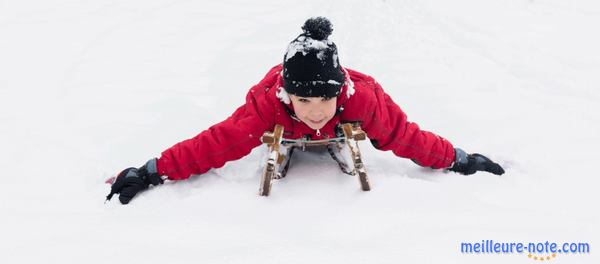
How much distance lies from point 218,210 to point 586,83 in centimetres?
250

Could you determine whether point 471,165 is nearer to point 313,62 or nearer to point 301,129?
point 301,129

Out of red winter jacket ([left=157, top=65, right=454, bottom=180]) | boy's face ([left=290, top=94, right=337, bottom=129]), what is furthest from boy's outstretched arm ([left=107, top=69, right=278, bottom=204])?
boy's face ([left=290, top=94, right=337, bottom=129])

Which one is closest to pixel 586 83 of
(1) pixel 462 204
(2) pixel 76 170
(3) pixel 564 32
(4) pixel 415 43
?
(3) pixel 564 32

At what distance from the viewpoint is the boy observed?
67.1 inches

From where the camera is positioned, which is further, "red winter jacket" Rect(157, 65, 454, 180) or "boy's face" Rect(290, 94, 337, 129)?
"red winter jacket" Rect(157, 65, 454, 180)

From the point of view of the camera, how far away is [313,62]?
1.57 meters

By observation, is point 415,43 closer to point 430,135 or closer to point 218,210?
point 430,135

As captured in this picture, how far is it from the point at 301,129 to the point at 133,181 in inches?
28.8

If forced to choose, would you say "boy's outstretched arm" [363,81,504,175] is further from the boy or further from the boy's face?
the boy's face

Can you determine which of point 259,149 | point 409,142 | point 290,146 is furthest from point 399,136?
point 259,149

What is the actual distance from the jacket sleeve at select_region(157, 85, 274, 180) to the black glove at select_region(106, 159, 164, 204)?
4 cm

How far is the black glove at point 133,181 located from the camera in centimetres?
188

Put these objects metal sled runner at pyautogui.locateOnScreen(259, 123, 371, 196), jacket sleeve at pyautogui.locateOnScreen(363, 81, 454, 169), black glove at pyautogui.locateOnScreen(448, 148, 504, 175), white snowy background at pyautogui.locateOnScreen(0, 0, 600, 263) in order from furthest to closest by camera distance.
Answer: black glove at pyautogui.locateOnScreen(448, 148, 504, 175) < jacket sleeve at pyautogui.locateOnScreen(363, 81, 454, 169) < metal sled runner at pyautogui.locateOnScreen(259, 123, 371, 196) < white snowy background at pyautogui.locateOnScreen(0, 0, 600, 263)

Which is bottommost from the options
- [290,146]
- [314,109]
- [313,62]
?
[290,146]
